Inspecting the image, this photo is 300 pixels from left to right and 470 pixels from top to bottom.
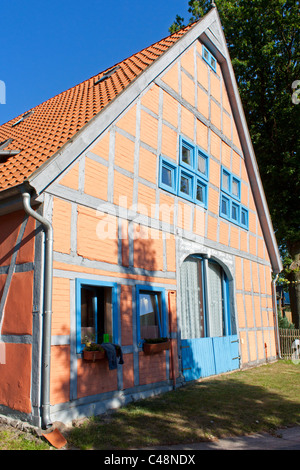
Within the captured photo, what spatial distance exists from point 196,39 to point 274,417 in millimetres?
9932

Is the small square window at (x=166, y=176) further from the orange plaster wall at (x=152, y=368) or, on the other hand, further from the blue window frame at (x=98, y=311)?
the orange plaster wall at (x=152, y=368)

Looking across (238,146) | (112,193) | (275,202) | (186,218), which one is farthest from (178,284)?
(275,202)

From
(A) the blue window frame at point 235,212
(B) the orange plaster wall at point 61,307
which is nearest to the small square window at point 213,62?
(A) the blue window frame at point 235,212

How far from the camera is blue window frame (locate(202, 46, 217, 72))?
40.6ft

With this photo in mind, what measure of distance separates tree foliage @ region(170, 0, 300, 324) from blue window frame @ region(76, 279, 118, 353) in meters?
12.7

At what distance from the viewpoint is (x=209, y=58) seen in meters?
12.6

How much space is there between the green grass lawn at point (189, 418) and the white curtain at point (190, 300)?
1.30 metres

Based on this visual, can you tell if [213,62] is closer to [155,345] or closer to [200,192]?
[200,192]

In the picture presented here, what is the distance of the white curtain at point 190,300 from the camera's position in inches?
400

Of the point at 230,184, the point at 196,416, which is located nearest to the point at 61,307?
the point at 196,416

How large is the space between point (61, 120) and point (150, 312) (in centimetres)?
448

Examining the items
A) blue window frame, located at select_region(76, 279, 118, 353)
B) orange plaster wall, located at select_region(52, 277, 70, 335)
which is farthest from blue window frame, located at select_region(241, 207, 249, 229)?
orange plaster wall, located at select_region(52, 277, 70, 335)

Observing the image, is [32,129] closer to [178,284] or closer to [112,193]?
[112,193]

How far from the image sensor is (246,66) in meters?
19.4
